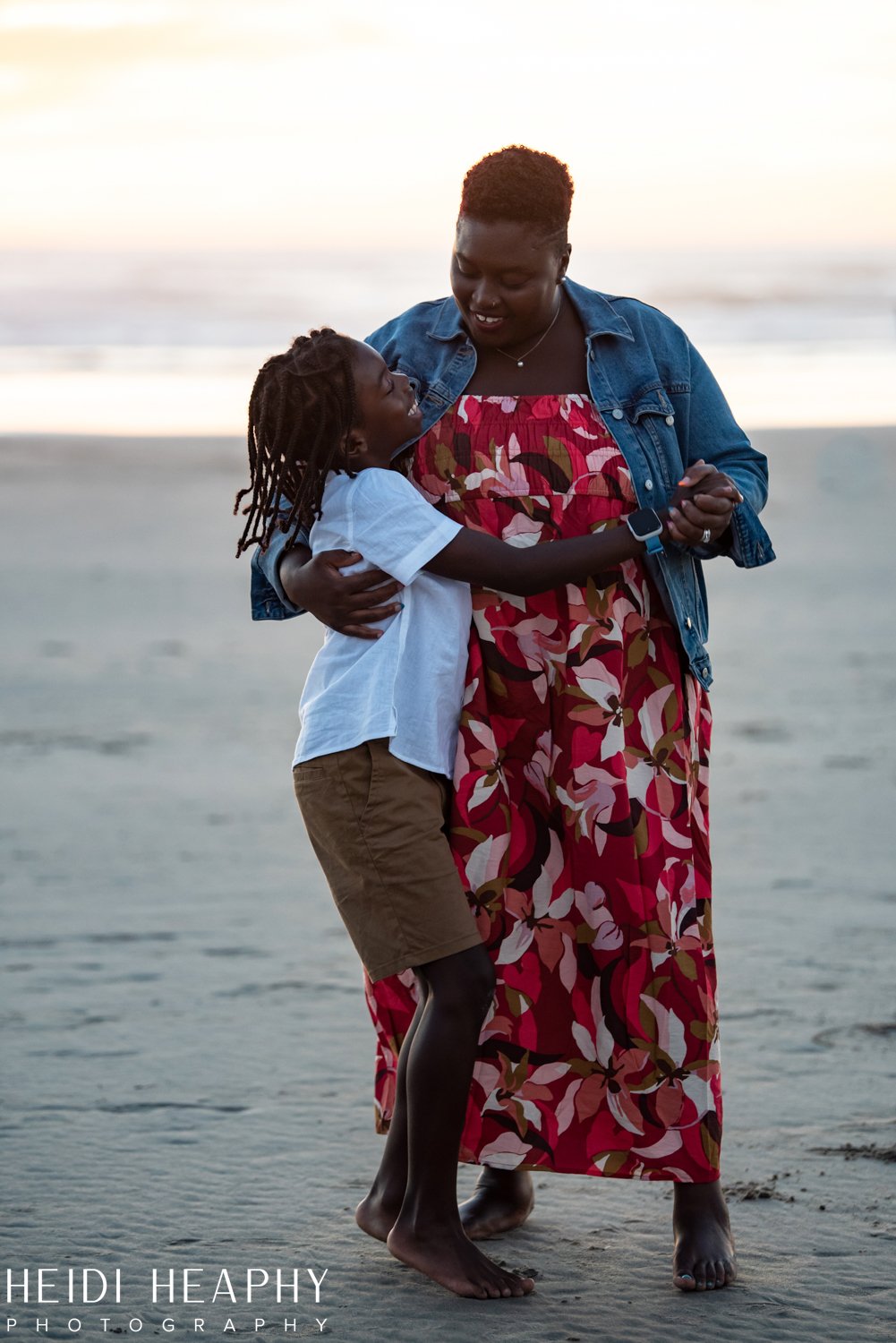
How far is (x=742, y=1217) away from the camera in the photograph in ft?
12.4

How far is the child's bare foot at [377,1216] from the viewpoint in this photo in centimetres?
364

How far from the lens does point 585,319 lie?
3654 mm

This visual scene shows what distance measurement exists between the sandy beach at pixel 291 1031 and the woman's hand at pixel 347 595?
3.98ft

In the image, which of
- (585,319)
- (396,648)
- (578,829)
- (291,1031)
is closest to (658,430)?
(585,319)

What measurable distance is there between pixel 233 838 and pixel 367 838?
393 cm

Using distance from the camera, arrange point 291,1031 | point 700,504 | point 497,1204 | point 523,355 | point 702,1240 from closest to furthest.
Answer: point 700,504
point 702,1240
point 523,355
point 497,1204
point 291,1031

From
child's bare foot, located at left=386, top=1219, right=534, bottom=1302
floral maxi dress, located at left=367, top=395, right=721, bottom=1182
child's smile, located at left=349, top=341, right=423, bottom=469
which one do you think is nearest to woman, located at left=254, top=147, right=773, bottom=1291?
floral maxi dress, located at left=367, top=395, right=721, bottom=1182

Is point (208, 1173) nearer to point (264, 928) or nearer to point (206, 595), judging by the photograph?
point (264, 928)

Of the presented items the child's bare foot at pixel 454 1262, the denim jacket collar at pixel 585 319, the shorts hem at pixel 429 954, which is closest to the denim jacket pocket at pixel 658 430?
the denim jacket collar at pixel 585 319

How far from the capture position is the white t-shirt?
341 cm

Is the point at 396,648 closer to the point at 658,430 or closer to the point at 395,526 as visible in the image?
the point at 395,526

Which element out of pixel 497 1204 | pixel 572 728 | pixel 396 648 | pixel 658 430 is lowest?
pixel 497 1204

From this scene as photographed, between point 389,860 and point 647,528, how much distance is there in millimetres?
760

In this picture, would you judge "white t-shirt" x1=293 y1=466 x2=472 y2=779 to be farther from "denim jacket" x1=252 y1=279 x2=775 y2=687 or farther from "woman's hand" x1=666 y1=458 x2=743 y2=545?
"woman's hand" x1=666 y1=458 x2=743 y2=545
